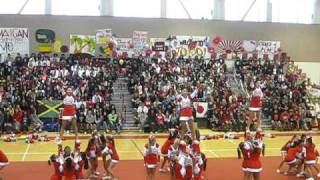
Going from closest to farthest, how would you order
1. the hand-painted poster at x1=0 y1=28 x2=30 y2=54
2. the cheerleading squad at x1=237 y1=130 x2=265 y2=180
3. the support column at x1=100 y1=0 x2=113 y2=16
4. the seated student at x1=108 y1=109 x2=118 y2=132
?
the cheerleading squad at x1=237 y1=130 x2=265 y2=180 < the seated student at x1=108 y1=109 x2=118 y2=132 < the hand-painted poster at x1=0 y1=28 x2=30 y2=54 < the support column at x1=100 y1=0 x2=113 y2=16

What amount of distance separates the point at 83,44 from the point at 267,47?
1113 centimetres

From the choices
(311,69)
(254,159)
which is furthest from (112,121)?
(311,69)

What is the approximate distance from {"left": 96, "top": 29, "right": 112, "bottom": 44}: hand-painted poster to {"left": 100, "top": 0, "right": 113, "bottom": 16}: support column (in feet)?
5.29

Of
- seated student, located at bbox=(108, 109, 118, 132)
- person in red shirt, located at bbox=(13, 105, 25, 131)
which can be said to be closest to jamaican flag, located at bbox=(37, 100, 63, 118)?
person in red shirt, located at bbox=(13, 105, 25, 131)

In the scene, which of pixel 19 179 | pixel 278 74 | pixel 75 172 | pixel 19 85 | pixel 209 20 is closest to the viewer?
pixel 75 172

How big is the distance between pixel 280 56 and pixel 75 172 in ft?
74.3

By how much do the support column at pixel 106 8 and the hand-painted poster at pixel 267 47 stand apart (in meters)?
9.20

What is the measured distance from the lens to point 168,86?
85.1 feet

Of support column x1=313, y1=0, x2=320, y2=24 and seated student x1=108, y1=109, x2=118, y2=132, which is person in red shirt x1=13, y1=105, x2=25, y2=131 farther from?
support column x1=313, y1=0, x2=320, y2=24

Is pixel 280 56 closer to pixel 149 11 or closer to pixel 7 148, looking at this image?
pixel 149 11

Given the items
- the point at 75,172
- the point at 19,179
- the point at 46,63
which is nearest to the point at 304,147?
the point at 75,172

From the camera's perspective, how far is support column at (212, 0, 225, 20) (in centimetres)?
3241

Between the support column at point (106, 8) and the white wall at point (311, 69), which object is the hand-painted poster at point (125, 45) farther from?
the white wall at point (311, 69)

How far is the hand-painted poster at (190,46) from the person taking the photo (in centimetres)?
3038
